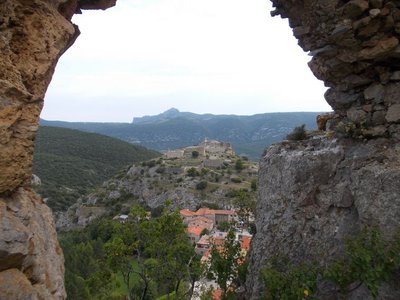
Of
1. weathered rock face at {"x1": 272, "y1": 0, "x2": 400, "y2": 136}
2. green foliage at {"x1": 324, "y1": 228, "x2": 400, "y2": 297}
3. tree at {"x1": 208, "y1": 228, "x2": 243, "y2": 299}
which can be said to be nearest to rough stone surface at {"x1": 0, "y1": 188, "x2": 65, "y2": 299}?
green foliage at {"x1": 324, "y1": 228, "x2": 400, "y2": 297}

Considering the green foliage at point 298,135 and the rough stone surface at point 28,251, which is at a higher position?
the green foliage at point 298,135

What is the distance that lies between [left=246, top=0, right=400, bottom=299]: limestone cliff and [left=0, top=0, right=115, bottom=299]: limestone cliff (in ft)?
16.2

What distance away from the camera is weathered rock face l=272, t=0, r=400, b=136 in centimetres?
754

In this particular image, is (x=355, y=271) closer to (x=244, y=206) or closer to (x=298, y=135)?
(x=298, y=135)

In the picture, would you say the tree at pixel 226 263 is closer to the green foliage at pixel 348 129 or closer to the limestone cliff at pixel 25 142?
the green foliage at pixel 348 129

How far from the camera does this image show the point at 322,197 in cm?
850

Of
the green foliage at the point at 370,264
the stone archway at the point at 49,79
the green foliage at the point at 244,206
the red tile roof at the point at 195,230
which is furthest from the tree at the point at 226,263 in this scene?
the red tile roof at the point at 195,230

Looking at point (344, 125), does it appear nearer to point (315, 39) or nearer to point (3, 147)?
point (315, 39)

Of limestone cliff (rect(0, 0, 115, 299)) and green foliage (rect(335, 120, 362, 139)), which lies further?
green foliage (rect(335, 120, 362, 139))

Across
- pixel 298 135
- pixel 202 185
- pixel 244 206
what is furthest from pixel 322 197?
pixel 202 185

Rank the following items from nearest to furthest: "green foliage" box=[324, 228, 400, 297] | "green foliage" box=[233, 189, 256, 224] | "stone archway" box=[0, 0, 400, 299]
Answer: "stone archway" box=[0, 0, 400, 299] → "green foliage" box=[324, 228, 400, 297] → "green foliage" box=[233, 189, 256, 224]

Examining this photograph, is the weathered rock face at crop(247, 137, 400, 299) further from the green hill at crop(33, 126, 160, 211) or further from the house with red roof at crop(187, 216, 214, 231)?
the green hill at crop(33, 126, 160, 211)

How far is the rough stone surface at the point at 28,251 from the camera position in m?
4.84

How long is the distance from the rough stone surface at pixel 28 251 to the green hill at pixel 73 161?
76780mm
